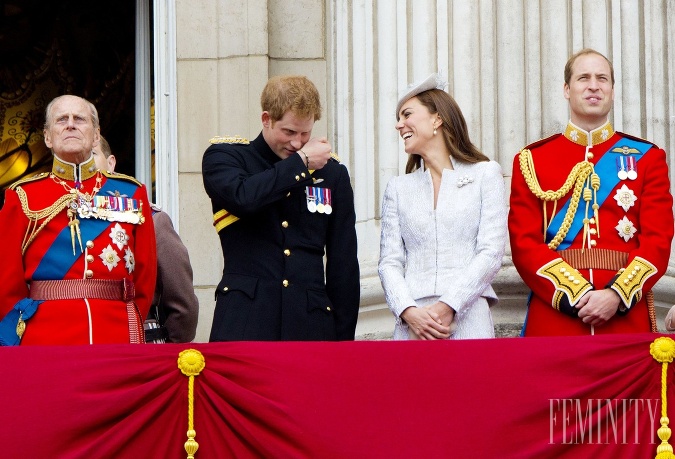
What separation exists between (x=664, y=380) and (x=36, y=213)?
2.48m

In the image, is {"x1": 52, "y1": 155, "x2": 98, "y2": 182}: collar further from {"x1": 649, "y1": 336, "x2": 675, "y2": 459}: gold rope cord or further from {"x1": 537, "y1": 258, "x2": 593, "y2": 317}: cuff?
{"x1": 649, "y1": 336, "x2": 675, "y2": 459}: gold rope cord

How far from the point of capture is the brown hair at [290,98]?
619cm

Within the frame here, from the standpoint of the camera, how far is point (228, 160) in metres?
6.30

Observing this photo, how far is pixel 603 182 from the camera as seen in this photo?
637cm

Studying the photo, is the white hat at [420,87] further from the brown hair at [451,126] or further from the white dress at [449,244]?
the white dress at [449,244]

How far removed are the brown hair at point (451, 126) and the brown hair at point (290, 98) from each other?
1.80 feet

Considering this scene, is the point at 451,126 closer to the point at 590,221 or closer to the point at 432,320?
the point at 590,221

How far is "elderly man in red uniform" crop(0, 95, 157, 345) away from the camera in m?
6.13

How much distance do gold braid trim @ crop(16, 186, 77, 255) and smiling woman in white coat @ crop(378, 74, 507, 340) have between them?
127cm

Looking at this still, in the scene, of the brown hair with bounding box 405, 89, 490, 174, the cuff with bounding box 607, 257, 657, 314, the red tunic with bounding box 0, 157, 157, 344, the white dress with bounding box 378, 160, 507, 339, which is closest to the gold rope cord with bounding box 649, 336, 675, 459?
the cuff with bounding box 607, 257, 657, 314

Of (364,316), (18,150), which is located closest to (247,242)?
(364,316)

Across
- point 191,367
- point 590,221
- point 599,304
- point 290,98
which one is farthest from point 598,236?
point 191,367

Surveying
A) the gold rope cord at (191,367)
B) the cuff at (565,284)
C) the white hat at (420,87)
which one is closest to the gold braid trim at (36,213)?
the gold rope cord at (191,367)

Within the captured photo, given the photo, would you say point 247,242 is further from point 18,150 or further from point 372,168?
point 18,150
